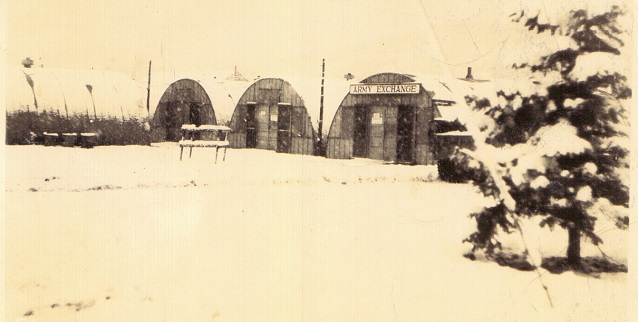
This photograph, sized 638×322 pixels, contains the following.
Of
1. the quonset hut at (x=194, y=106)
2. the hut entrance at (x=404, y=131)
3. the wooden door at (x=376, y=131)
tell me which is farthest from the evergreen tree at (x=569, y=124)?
the quonset hut at (x=194, y=106)

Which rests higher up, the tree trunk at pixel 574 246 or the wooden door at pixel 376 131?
the wooden door at pixel 376 131

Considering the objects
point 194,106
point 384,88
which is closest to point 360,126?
point 384,88

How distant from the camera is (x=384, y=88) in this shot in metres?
7.56

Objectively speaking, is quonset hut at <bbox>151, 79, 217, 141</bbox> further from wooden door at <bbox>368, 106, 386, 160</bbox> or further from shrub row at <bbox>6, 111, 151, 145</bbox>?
wooden door at <bbox>368, 106, 386, 160</bbox>

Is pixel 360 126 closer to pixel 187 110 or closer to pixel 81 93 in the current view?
pixel 187 110

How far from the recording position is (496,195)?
3.75 meters

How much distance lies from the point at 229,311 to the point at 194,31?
2148 millimetres

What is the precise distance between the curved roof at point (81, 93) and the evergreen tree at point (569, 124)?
3.70 meters

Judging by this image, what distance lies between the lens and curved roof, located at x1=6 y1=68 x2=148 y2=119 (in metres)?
4.96

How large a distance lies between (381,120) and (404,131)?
68 centimetres

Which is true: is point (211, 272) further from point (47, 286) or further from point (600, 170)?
point (600, 170)

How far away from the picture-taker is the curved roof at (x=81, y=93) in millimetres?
4965

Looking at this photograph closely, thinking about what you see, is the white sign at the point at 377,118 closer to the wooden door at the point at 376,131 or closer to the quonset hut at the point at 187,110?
the wooden door at the point at 376,131

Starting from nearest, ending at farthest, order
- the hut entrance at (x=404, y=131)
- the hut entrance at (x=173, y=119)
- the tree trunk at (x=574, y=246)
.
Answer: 1. the tree trunk at (x=574, y=246)
2. the hut entrance at (x=404, y=131)
3. the hut entrance at (x=173, y=119)
